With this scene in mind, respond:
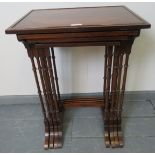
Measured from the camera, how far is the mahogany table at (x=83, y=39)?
0.96 metres

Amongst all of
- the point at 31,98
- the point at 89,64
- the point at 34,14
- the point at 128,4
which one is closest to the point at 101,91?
the point at 89,64

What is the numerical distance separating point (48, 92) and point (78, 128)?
0.40 meters

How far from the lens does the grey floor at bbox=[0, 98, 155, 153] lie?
1.37 meters

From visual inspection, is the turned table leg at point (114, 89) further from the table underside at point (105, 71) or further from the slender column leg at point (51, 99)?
the slender column leg at point (51, 99)

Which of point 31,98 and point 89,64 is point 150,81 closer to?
point 89,64

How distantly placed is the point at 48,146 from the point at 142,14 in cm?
108

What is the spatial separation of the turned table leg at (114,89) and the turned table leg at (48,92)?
312mm

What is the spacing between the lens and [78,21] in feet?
3.41

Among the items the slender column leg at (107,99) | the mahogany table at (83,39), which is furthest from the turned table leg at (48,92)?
the slender column leg at (107,99)

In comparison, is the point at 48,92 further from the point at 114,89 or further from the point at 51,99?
the point at 114,89

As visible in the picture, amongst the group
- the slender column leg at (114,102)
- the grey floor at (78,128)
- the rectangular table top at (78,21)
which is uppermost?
the rectangular table top at (78,21)

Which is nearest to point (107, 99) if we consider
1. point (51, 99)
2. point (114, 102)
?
point (114, 102)

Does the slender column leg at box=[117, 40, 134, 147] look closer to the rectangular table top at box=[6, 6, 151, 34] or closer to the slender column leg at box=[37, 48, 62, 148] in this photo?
the rectangular table top at box=[6, 6, 151, 34]

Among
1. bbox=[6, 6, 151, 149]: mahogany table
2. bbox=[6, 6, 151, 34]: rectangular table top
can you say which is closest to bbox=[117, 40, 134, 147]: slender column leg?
bbox=[6, 6, 151, 149]: mahogany table
